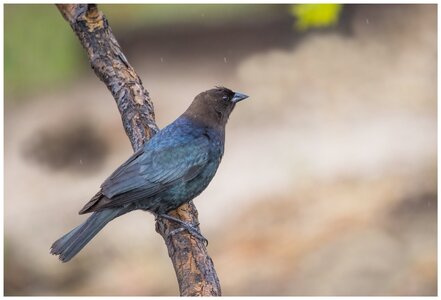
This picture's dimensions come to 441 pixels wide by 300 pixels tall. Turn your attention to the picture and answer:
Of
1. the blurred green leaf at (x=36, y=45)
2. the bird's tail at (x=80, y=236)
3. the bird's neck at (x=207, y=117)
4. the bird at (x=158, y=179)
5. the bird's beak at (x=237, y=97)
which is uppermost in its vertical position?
the blurred green leaf at (x=36, y=45)

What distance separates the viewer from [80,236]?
118 inches

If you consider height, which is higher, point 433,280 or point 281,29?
point 281,29

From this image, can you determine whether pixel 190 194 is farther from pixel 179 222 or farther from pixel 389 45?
pixel 389 45

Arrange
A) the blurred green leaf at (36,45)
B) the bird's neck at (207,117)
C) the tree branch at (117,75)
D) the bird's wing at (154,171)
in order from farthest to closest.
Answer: the blurred green leaf at (36,45)
the bird's neck at (207,117)
the tree branch at (117,75)
the bird's wing at (154,171)

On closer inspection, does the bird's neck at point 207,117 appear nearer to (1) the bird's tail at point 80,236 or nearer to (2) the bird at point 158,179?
(2) the bird at point 158,179

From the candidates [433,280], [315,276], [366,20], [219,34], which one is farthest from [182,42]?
[433,280]

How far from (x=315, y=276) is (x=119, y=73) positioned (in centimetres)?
303

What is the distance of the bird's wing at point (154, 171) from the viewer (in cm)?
306

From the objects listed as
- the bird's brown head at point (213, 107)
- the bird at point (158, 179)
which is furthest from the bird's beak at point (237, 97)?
the bird at point (158, 179)

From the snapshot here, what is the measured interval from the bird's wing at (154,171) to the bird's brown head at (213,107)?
0.19 meters

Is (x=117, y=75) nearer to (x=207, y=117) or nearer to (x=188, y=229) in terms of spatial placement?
(x=207, y=117)

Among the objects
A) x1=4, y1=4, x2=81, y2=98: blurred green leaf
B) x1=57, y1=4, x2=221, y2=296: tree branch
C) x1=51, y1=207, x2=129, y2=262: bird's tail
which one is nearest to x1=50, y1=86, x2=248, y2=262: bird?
x1=51, y1=207, x2=129, y2=262: bird's tail

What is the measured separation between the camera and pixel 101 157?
244 inches

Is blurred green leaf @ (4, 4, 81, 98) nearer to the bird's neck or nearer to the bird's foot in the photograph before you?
the bird's neck
